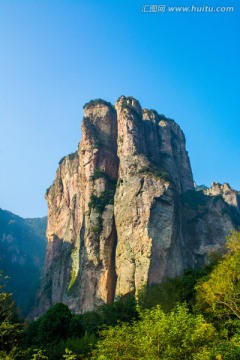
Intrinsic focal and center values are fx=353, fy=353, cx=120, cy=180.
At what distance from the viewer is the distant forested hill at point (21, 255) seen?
118 metres

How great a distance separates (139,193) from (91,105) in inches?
1344

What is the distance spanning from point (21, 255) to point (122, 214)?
90.9 meters

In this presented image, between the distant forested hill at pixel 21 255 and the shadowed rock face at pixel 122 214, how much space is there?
29440 mm

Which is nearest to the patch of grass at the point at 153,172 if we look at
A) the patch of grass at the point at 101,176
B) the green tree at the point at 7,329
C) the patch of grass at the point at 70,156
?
the patch of grass at the point at 101,176

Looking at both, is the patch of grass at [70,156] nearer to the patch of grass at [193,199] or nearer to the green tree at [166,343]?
the patch of grass at [193,199]

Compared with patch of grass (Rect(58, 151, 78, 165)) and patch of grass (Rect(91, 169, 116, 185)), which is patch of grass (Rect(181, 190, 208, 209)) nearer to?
patch of grass (Rect(91, 169, 116, 185))

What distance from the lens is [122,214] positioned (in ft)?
216

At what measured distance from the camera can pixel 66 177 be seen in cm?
9775

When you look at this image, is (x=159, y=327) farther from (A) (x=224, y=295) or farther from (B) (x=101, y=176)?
(B) (x=101, y=176)

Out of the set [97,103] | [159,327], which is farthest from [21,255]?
[159,327]

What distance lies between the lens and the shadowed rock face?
61.2m

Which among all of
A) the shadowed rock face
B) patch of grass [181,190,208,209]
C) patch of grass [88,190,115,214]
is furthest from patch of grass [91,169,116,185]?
patch of grass [181,190,208,209]

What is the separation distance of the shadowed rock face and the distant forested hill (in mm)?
29440

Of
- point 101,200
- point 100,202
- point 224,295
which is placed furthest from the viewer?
point 101,200
